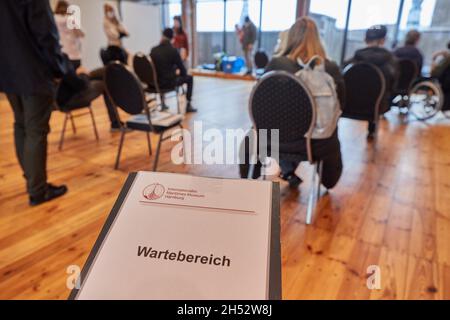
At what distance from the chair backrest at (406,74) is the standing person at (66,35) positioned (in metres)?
3.52

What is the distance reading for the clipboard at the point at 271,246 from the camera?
1.46 feet

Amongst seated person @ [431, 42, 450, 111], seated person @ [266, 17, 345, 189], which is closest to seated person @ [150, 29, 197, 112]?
seated person @ [266, 17, 345, 189]

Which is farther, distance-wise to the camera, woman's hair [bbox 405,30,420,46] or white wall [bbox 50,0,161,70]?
white wall [bbox 50,0,161,70]

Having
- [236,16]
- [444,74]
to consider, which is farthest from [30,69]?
[236,16]

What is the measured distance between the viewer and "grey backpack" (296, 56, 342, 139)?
4.92 feet

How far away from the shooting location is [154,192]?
1.81ft

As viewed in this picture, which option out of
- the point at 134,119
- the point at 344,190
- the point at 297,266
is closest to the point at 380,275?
the point at 297,266

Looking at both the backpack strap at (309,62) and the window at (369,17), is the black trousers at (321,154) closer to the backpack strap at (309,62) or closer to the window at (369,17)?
the backpack strap at (309,62)

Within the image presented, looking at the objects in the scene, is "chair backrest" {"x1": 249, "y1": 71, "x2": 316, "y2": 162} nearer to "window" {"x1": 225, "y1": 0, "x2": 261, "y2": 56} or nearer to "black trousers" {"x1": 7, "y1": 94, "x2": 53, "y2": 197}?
"black trousers" {"x1": 7, "y1": 94, "x2": 53, "y2": 197}

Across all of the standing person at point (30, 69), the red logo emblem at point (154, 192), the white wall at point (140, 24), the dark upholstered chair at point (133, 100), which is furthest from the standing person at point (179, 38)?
the red logo emblem at point (154, 192)

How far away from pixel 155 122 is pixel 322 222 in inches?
53.3

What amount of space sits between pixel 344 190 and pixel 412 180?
610 mm

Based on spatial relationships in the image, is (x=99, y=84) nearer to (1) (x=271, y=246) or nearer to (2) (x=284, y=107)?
(2) (x=284, y=107)

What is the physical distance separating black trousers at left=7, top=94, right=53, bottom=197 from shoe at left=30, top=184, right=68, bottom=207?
0.03 metres
